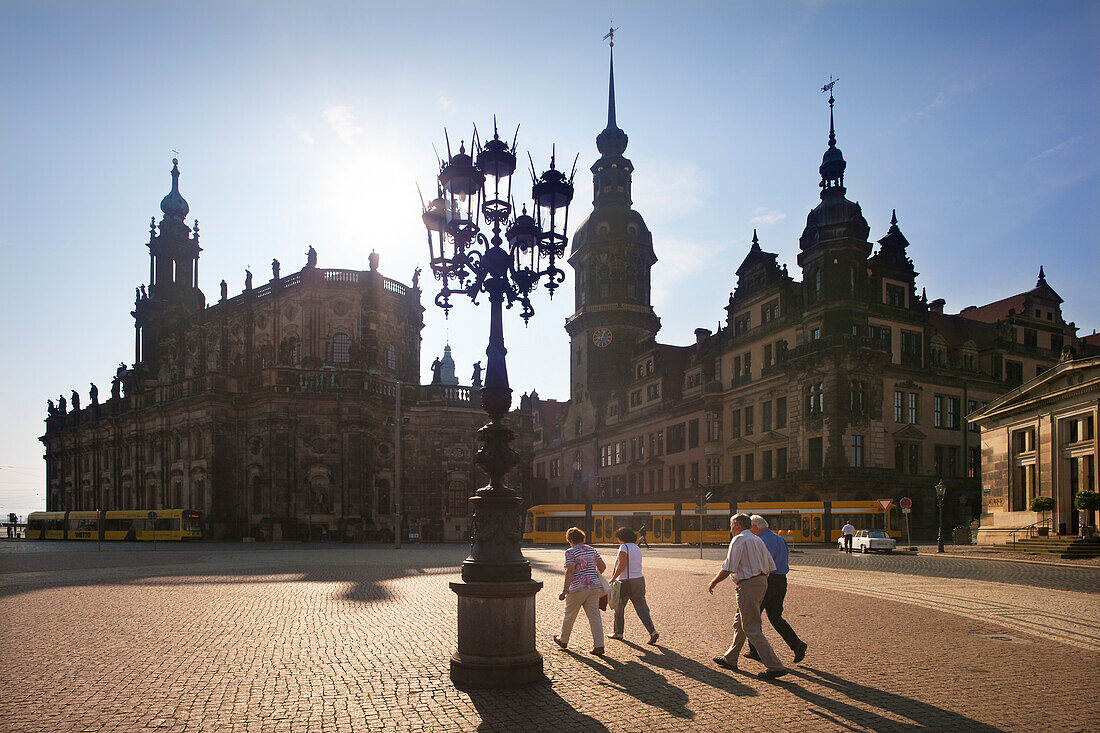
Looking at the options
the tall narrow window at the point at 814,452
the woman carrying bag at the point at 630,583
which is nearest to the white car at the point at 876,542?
the tall narrow window at the point at 814,452

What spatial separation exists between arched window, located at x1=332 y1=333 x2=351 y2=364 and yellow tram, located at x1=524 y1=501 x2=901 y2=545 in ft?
61.3

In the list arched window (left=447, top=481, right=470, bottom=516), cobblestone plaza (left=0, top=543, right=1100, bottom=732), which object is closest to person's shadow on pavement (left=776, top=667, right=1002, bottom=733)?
cobblestone plaza (left=0, top=543, right=1100, bottom=732)

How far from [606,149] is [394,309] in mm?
29645

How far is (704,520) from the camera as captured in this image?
48812 mm

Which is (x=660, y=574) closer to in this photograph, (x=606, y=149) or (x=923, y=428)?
(x=923, y=428)

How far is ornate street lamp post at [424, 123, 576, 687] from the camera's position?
355 inches

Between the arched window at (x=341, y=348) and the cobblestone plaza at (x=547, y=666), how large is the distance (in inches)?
1683

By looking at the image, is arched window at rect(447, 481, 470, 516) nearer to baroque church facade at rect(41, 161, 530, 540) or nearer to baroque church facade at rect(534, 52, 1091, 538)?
baroque church facade at rect(41, 161, 530, 540)

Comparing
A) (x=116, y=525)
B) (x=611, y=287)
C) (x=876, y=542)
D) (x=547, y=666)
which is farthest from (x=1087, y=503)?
(x=116, y=525)

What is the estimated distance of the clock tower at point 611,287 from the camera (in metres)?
76.9

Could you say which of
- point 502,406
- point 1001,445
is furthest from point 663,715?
point 1001,445

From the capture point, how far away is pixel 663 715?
25.2 feet

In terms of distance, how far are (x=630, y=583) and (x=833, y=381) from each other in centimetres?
4101

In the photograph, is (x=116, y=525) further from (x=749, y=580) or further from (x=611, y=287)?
(x=749, y=580)
